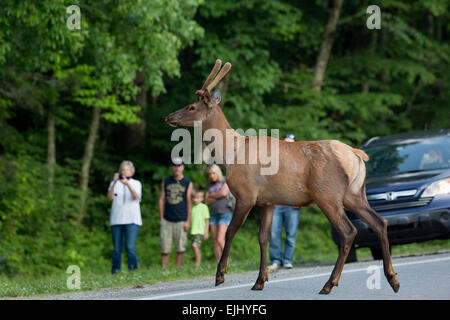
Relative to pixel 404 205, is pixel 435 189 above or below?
above

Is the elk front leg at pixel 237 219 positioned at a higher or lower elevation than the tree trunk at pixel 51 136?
lower

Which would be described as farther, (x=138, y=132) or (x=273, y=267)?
(x=138, y=132)

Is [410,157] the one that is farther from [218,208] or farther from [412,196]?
[218,208]

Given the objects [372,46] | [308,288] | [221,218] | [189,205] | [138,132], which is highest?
[372,46]

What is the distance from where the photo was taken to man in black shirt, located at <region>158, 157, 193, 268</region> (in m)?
14.1

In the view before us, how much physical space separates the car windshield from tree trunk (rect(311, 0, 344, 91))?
11.5m

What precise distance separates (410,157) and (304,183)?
554 centimetres

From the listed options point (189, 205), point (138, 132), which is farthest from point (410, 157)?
point (138, 132)

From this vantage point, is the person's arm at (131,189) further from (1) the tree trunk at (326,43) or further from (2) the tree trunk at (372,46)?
(2) the tree trunk at (372,46)

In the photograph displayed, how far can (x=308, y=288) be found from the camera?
8844 millimetres

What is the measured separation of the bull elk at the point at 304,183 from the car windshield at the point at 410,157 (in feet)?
15.9

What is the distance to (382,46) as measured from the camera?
88.9 ft

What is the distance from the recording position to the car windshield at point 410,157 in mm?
13273

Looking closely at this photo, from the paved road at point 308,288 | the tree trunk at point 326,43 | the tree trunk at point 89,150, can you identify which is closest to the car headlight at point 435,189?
the paved road at point 308,288
